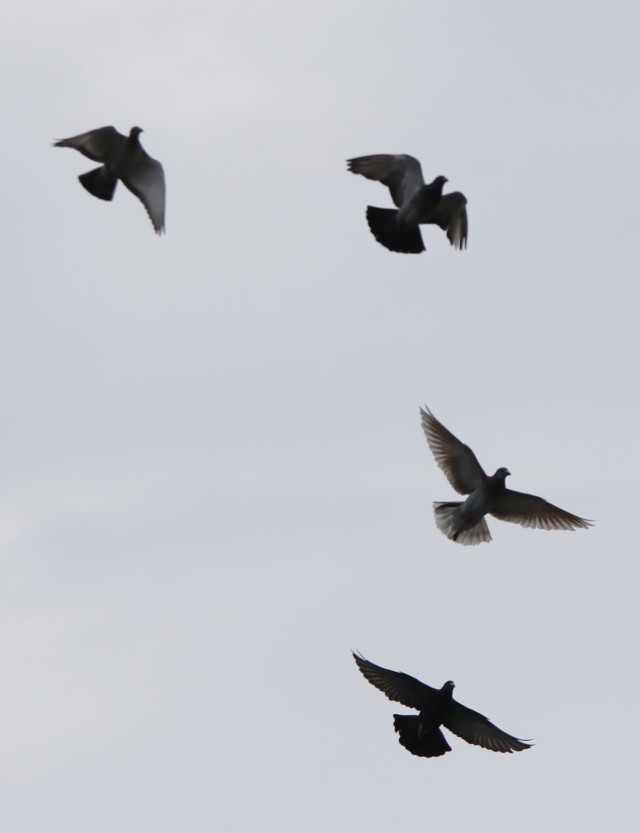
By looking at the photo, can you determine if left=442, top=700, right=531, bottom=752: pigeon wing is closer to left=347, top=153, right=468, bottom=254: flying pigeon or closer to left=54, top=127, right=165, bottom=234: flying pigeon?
left=347, top=153, right=468, bottom=254: flying pigeon

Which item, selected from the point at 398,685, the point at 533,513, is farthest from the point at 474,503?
the point at 398,685

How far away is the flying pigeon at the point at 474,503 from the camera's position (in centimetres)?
2017

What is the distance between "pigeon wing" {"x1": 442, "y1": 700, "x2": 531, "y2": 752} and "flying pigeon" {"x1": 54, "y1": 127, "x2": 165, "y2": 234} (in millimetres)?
6304

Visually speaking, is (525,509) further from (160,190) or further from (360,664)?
(160,190)

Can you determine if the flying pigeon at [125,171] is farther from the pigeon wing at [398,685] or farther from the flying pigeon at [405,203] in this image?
the pigeon wing at [398,685]

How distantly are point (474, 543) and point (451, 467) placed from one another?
0.98 meters

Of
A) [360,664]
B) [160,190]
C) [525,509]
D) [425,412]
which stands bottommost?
[360,664]

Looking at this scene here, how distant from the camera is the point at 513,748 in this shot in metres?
19.2

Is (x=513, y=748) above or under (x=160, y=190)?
under

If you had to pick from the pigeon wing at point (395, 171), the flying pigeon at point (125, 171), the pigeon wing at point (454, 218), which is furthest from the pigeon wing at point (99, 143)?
the pigeon wing at point (454, 218)

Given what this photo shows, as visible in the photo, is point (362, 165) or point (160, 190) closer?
point (160, 190)

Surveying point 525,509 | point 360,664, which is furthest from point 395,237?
point 360,664

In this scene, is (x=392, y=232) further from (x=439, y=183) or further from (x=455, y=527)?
(x=455, y=527)

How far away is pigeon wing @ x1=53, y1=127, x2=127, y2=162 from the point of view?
59.6ft
